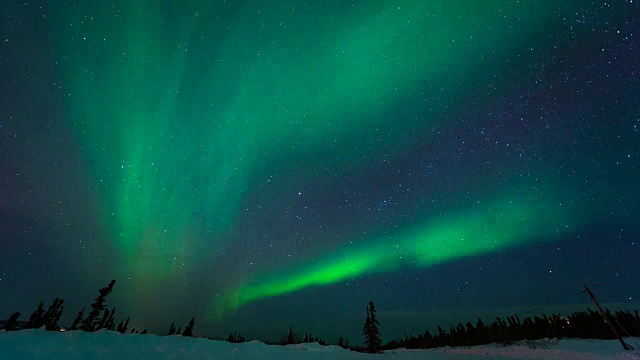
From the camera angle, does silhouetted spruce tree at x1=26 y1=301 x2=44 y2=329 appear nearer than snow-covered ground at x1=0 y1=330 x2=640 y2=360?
No

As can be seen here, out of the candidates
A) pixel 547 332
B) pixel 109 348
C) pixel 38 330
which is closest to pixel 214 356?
pixel 109 348

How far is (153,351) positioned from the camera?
32.7 feet

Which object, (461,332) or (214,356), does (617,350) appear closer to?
(461,332)

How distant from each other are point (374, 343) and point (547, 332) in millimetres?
26360

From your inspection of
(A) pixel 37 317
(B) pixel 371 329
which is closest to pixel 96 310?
(A) pixel 37 317

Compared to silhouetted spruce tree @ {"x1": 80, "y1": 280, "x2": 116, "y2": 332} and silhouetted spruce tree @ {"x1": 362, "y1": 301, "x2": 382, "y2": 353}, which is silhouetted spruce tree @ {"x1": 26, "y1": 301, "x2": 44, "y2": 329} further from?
silhouetted spruce tree @ {"x1": 362, "y1": 301, "x2": 382, "y2": 353}

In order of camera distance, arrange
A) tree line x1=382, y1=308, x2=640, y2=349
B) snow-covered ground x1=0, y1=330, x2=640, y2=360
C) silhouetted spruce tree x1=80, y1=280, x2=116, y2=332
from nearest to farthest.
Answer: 1. snow-covered ground x1=0, y1=330, x2=640, y2=360
2. tree line x1=382, y1=308, x2=640, y2=349
3. silhouetted spruce tree x1=80, y1=280, x2=116, y2=332

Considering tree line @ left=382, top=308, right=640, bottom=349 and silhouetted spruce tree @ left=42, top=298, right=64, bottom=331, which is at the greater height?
silhouetted spruce tree @ left=42, top=298, right=64, bottom=331

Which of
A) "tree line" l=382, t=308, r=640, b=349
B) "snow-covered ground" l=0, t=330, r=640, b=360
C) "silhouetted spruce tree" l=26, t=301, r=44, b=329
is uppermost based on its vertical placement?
"silhouetted spruce tree" l=26, t=301, r=44, b=329

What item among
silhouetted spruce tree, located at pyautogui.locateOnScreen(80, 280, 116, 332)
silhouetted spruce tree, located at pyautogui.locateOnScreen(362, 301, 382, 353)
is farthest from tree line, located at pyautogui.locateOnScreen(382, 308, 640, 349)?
silhouetted spruce tree, located at pyautogui.locateOnScreen(80, 280, 116, 332)

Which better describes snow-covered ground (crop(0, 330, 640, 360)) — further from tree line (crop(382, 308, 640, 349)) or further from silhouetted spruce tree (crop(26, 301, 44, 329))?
silhouetted spruce tree (crop(26, 301, 44, 329))

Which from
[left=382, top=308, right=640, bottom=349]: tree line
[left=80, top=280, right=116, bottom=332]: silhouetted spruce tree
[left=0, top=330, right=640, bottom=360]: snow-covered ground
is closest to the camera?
[left=0, top=330, right=640, bottom=360]: snow-covered ground

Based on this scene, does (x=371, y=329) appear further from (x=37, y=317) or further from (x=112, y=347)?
(x=37, y=317)

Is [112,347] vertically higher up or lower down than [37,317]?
lower down
